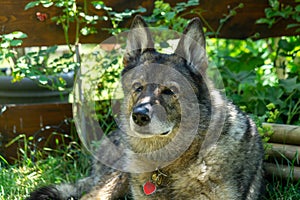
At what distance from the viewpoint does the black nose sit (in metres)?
2.91

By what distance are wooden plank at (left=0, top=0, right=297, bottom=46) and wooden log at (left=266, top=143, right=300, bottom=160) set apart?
62.6 inches

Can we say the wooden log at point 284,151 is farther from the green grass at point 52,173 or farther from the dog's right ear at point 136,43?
the dog's right ear at point 136,43

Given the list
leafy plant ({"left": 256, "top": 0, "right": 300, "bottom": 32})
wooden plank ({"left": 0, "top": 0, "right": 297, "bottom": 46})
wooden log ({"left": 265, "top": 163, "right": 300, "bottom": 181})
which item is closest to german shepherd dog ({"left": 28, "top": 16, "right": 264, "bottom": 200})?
wooden log ({"left": 265, "top": 163, "right": 300, "bottom": 181})

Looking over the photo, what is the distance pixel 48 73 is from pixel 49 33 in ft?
1.24

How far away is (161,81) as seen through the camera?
3.12 metres

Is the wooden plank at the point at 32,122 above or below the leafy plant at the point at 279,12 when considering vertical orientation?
below

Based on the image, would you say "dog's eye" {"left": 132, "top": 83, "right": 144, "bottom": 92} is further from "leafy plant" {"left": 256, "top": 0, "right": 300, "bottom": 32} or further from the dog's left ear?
"leafy plant" {"left": 256, "top": 0, "right": 300, "bottom": 32}

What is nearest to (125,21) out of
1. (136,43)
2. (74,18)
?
(74,18)

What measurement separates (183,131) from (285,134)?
1.04 metres

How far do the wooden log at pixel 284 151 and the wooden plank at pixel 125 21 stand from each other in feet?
5.22

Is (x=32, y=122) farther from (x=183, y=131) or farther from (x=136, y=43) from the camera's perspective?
(x=183, y=131)

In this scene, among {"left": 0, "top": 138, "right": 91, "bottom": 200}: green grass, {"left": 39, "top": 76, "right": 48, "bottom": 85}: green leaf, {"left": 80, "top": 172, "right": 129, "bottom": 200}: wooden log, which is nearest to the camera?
{"left": 80, "top": 172, "right": 129, "bottom": 200}: wooden log

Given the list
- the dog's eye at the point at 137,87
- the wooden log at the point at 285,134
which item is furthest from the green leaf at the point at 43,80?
the wooden log at the point at 285,134

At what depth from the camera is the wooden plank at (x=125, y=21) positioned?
452 centimetres
